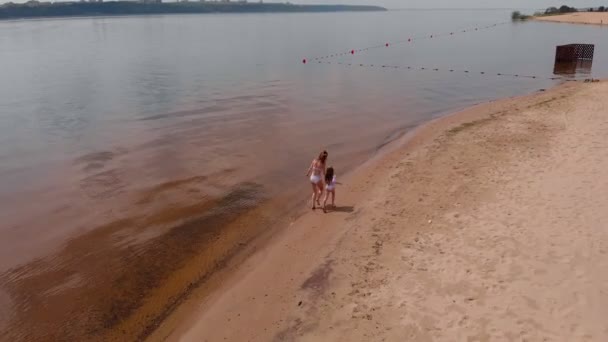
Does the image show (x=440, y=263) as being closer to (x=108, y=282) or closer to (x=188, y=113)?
(x=108, y=282)

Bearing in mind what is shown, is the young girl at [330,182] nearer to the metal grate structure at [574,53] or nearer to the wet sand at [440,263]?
the wet sand at [440,263]

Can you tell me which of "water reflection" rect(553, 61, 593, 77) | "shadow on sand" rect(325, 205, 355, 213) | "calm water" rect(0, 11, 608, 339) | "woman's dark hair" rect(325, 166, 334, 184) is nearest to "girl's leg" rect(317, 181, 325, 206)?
"woman's dark hair" rect(325, 166, 334, 184)

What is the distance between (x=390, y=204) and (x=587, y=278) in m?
5.35

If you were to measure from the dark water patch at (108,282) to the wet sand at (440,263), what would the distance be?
84 centimetres

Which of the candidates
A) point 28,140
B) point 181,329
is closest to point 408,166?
point 181,329

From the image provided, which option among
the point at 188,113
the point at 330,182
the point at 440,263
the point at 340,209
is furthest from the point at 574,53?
the point at 440,263

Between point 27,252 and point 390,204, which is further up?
point 390,204

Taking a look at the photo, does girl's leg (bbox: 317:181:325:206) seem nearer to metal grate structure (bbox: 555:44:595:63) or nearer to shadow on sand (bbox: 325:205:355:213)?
shadow on sand (bbox: 325:205:355:213)

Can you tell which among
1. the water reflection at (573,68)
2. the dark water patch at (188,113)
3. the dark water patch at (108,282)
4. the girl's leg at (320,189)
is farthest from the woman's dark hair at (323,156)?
the water reflection at (573,68)

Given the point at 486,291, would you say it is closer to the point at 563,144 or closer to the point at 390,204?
the point at 390,204

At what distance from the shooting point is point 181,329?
8.86 m

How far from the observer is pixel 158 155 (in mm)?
18891

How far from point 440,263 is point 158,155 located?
42.9ft

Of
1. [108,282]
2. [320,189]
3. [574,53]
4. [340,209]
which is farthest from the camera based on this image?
[574,53]
